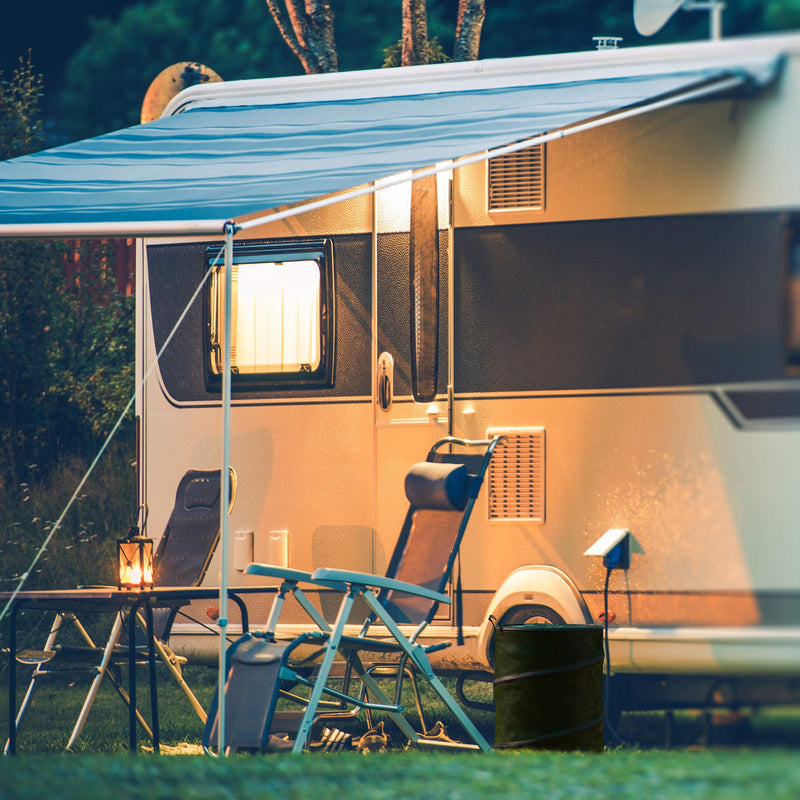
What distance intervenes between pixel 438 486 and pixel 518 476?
0.33m

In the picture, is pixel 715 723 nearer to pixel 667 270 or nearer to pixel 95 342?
pixel 667 270

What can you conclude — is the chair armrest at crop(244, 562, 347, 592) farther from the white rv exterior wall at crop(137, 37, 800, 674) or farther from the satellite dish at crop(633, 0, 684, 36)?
the satellite dish at crop(633, 0, 684, 36)

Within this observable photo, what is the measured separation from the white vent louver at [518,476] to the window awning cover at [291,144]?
1143 millimetres

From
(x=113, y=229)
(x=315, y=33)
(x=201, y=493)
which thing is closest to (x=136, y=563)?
(x=201, y=493)

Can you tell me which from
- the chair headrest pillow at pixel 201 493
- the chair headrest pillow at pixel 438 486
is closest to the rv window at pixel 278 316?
the chair headrest pillow at pixel 201 493

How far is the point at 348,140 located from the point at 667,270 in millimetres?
1226

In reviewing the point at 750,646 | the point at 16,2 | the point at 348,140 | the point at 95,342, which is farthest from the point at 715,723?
the point at 16,2

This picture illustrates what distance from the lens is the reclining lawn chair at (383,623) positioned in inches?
156

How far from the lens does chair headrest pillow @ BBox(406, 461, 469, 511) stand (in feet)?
15.3

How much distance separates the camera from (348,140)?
473cm

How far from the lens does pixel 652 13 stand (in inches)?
187

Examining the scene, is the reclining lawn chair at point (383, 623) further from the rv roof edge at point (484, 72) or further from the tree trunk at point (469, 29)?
the tree trunk at point (469, 29)

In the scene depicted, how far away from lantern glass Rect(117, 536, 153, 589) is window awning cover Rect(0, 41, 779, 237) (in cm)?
110

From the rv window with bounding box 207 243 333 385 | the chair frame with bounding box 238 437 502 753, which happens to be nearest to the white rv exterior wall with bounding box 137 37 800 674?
the rv window with bounding box 207 243 333 385
